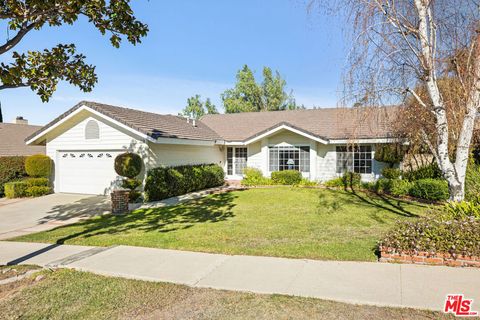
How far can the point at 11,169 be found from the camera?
1811 centimetres

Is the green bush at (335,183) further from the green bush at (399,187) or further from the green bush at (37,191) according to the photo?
the green bush at (37,191)

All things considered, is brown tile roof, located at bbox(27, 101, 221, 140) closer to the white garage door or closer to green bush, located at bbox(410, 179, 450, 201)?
the white garage door

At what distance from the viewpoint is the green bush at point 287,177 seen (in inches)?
785

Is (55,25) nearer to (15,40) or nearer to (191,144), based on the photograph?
(15,40)

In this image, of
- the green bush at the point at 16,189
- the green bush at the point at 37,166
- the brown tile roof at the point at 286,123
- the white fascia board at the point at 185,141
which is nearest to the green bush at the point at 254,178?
the brown tile roof at the point at 286,123

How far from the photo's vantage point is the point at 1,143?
22.5m

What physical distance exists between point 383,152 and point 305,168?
4861 millimetres

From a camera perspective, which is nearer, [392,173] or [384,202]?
[384,202]

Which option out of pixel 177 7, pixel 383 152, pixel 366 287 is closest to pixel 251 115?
pixel 383 152

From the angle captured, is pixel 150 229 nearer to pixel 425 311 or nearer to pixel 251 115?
pixel 425 311

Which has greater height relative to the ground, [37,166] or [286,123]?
[286,123]

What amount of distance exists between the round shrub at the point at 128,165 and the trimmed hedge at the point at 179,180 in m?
0.67

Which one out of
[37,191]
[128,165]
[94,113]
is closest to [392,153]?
[128,165]

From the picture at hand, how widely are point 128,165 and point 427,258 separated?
12.5m
